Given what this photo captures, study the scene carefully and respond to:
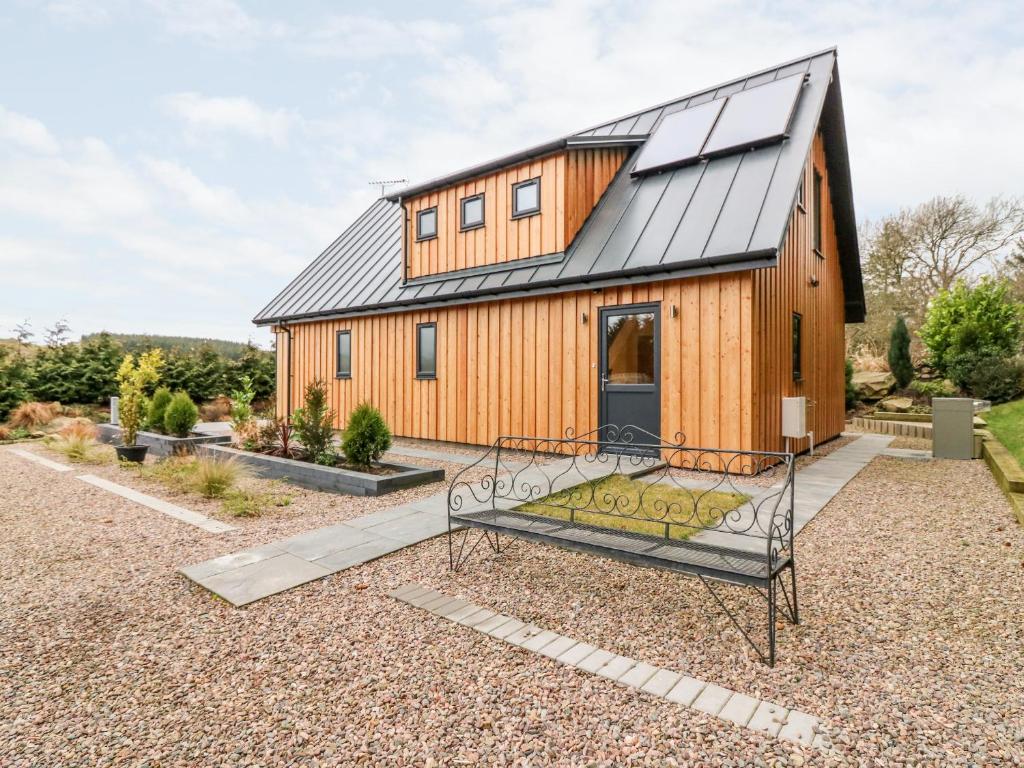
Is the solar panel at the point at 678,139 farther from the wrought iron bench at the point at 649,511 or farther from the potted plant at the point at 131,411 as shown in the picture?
the potted plant at the point at 131,411

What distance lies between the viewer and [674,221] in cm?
847

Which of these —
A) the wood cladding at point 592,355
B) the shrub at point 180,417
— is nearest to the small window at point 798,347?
the wood cladding at point 592,355

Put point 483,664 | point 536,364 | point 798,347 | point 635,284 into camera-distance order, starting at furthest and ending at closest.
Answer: point 798,347, point 536,364, point 635,284, point 483,664

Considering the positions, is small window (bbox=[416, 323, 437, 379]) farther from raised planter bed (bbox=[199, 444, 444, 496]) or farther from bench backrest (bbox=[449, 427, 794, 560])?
raised planter bed (bbox=[199, 444, 444, 496])

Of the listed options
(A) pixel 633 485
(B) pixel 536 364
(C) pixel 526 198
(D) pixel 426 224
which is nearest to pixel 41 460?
(D) pixel 426 224

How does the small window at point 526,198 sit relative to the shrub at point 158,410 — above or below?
above

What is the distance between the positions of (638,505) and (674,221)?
17.6ft

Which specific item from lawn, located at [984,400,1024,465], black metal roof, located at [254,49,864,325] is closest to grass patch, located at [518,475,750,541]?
black metal roof, located at [254,49,864,325]

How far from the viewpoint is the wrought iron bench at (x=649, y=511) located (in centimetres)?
323

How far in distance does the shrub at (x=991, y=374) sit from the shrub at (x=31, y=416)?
25.8 metres

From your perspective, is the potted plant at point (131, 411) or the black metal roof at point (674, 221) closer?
the black metal roof at point (674, 221)

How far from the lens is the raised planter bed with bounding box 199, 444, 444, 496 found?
6.85 metres

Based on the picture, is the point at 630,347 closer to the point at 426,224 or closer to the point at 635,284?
the point at 635,284

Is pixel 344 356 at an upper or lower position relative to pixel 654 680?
upper
